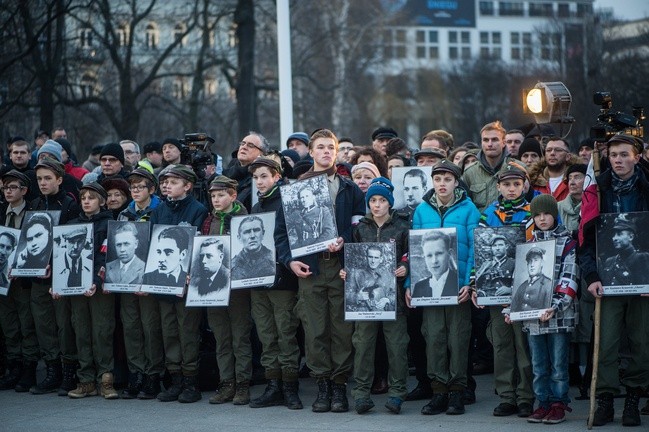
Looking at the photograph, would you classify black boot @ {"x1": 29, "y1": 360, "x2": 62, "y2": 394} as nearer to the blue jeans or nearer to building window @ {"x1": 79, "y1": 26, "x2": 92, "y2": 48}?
the blue jeans

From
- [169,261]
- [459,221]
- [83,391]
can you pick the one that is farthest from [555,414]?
[83,391]

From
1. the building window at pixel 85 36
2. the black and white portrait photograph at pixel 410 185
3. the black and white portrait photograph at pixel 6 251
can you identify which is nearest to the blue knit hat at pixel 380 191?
the black and white portrait photograph at pixel 410 185

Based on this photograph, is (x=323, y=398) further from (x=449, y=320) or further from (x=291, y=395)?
(x=449, y=320)

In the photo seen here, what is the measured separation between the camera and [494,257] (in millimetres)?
10375

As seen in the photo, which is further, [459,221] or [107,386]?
[107,386]

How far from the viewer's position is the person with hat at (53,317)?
12594mm

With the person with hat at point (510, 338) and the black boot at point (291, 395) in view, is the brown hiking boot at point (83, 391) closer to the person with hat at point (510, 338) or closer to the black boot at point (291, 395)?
the black boot at point (291, 395)

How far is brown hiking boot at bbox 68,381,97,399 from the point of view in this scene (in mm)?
12250

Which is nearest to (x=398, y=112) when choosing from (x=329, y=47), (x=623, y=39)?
(x=329, y=47)

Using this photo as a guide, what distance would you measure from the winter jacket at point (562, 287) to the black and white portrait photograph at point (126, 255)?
→ 13.1 ft

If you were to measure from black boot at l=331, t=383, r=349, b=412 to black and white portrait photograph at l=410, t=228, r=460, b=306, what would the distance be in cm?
110

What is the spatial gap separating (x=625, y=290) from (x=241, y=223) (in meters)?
3.70

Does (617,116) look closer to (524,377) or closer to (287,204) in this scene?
(524,377)

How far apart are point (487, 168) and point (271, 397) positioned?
336 centimetres
